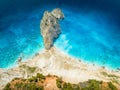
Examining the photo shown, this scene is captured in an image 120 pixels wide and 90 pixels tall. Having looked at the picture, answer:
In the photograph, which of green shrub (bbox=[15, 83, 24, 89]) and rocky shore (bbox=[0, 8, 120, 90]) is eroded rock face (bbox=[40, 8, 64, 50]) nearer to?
rocky shore (bbox=[0, 8, 120, 90])

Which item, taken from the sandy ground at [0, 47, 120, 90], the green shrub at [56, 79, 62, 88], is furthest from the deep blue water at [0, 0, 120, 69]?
the green shrub at [56, 79, 62, 88]

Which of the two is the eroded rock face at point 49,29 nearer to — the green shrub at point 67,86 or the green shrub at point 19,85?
the green shrub at point 19,85

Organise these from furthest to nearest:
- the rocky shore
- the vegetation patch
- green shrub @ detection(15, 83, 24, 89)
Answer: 1. the rocky shore
2. green shrub @ detection(15, 83, 24, 89)
3. the vegetation patch

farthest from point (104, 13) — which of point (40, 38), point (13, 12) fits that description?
point (13, 12)

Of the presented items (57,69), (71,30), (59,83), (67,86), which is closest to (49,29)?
(71,30)

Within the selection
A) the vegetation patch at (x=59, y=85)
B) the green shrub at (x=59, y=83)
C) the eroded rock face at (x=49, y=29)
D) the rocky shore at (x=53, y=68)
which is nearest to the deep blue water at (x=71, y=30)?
the eroded rock face at (x=49, y=29)

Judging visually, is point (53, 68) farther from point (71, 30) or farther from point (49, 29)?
point (71, 30)
